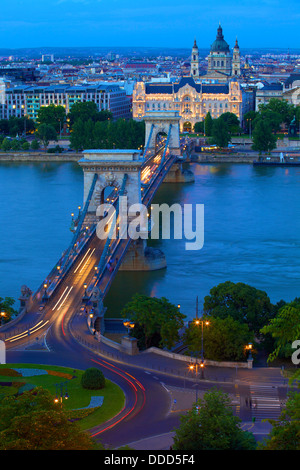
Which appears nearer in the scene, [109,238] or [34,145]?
[109,238]

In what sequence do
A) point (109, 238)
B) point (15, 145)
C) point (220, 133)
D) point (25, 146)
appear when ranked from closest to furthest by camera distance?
point (109, 238) < point (25, 146) < point (15, 145) < point (220, 133)

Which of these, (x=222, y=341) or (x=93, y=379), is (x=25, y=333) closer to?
(x=93, y=379)

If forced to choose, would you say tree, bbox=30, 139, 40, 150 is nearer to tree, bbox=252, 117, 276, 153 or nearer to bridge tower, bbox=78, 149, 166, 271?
tree, bbox=252, 117, 276, 153

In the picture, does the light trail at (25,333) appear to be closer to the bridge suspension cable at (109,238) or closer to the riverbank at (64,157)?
the bridge suspension cable at (109,238)

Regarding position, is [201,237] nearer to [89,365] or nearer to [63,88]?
[89,365]

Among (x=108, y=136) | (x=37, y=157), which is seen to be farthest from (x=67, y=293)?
(x=37, y=157)

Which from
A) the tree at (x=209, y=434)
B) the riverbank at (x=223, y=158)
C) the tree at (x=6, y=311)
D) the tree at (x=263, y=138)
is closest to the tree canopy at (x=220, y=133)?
the riverbank at (x=223, y=158)

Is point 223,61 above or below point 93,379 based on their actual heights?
above
